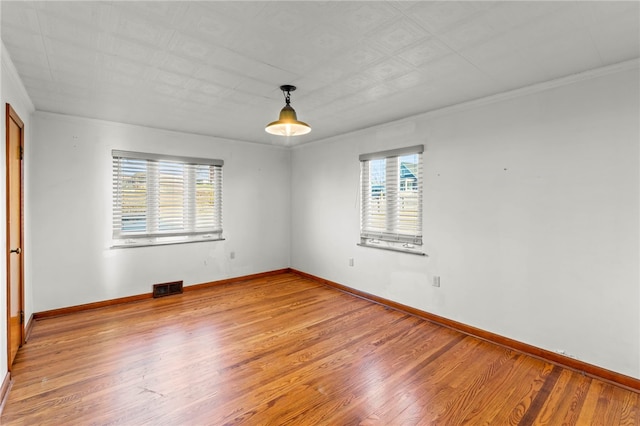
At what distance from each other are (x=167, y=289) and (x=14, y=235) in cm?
210

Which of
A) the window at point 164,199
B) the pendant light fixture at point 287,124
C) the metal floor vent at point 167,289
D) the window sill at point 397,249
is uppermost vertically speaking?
the pendant light fixture at point 287,124

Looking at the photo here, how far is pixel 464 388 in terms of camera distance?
2.34 meters

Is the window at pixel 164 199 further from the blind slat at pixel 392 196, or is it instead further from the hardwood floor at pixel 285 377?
the blind slat at pixel 392 196

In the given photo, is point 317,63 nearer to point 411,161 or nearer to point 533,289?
point 411,161

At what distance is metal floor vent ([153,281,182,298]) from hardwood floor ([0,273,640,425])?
0.68m

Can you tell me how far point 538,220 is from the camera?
2.82 m

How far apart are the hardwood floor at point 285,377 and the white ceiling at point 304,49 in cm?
245

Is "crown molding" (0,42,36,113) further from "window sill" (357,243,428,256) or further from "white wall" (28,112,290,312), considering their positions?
"window sill" (357,243,428,256)

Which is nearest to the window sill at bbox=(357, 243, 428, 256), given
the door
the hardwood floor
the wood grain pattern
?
the wood grain pattern

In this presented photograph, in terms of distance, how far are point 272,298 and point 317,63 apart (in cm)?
325

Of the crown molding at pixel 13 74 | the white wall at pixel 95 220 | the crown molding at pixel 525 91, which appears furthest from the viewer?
the white wall at pixel 95 220

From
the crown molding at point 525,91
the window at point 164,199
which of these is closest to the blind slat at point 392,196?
the crown molding at point 525,91

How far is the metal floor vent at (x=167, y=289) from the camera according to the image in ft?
14.6

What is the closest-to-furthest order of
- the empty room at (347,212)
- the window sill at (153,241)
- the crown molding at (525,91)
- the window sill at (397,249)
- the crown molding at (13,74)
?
the empty room at (347,212)
the crown molding at (13,74)
the crown molding at (525,91)
the window sill at (397,249)
the window sill at (153,241)
